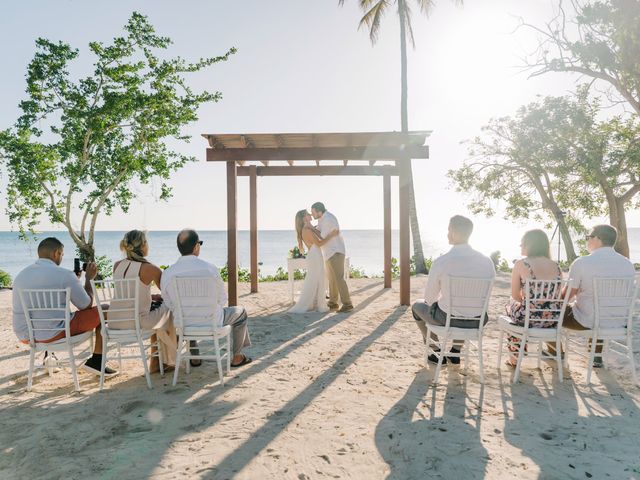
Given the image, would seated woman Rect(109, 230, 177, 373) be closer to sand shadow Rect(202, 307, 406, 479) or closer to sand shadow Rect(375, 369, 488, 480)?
sand shadow Rect(202, 307, 406, 479)

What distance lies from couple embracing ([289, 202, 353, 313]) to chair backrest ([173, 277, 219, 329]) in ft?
13.7

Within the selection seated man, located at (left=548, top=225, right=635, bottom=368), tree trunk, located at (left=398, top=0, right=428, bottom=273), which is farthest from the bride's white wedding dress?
tree trunk, located at (left=398, top=0, right=428, bottom=273)

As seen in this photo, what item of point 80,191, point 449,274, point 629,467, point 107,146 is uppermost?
point 107,146

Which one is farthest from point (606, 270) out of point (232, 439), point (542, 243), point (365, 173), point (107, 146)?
point (107, 146)

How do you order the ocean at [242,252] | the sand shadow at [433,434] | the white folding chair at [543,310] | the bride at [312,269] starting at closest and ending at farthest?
the sand shadow at [433,434]
the white folding chair at [543,310]
the bride at [312,269]
the ocean at [242,252]

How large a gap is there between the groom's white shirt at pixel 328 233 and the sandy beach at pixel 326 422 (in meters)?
3.06

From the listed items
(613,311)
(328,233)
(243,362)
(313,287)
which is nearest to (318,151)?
(328,233)

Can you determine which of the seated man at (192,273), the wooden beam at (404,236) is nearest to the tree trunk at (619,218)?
the wooden beam at (404,236)

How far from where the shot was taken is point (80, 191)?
11.8 meters

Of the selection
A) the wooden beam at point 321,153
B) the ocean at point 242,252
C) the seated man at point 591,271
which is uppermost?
the wooden beam at point 321,153

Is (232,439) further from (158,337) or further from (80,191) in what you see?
(80,191)

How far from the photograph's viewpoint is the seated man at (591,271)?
4688 millimetres

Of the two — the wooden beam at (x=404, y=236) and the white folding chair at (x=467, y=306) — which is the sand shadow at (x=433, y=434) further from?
the wooden beam at (x=404, y=236)

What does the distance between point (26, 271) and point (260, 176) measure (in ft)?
25.2
